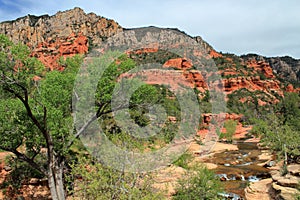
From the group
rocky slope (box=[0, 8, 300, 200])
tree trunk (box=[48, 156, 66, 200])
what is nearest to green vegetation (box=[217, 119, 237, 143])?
rocky slope (box=[0, 8, 300, 200])

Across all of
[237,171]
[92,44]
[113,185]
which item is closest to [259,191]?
[237,171]

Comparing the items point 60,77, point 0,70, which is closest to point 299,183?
point 60,77

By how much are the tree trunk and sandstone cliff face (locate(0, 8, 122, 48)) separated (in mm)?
86254

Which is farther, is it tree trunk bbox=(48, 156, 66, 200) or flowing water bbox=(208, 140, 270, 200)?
flowing water bbox=(208, 140, 270, 200)

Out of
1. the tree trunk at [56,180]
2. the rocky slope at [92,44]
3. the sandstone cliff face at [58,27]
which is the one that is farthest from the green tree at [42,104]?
the sandstone cliff face at [58,27]

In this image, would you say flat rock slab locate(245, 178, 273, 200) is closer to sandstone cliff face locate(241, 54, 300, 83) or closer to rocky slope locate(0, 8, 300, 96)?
rocky slope locate(0, 8, 300, 96)

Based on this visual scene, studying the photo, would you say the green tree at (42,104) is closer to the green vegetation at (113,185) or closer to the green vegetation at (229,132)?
the green vegetation at (113,185)

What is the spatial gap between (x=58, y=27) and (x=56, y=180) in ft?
338

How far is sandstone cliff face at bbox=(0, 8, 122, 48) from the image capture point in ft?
326

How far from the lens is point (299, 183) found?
15.4 metres

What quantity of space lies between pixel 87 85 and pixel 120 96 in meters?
1.64

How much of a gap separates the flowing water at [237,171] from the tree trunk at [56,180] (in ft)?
36.3

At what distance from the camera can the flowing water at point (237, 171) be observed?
21578mm

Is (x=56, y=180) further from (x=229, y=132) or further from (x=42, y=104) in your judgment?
(x=229, y=132)
